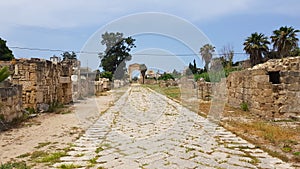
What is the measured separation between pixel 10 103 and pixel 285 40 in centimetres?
2827

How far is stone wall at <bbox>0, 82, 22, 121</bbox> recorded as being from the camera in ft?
22.3

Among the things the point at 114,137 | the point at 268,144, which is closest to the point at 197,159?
the point at 268,144

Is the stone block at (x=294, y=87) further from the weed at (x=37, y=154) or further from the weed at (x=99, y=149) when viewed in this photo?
the weed at (x=37, y=154)

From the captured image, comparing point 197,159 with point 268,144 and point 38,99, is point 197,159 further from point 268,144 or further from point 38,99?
point 38,99

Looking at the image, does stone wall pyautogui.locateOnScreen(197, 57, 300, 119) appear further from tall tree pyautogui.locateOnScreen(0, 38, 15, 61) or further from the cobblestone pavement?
tall tree pyautogui.locateOnScreen(0, 38, 15, 61)

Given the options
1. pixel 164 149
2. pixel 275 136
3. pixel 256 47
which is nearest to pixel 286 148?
pixel 275 136

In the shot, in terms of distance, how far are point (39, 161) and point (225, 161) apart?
2771 mm

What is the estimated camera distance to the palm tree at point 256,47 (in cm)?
2981

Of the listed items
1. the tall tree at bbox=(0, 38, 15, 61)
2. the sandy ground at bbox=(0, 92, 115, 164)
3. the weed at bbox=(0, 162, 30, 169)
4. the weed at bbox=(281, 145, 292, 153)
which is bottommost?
the sandy ground at bbox=(0, 92, 115, 164)

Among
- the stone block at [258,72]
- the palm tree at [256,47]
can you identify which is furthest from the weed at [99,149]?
the palm tree at [256,47]

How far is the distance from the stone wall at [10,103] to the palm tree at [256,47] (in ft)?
86.2

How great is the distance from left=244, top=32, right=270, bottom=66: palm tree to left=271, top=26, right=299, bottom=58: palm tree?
1.19m

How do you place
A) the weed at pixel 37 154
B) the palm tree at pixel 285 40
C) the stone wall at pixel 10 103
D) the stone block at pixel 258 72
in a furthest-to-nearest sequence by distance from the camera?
the palm tree at pixel 285 40 < the stone block at pixel 258 72 < the stone wall at pixel 10 103 < the weed at pixel 37 154

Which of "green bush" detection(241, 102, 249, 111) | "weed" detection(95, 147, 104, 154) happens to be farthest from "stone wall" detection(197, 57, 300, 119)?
"weed" detection(95, 147, 104, 154)
